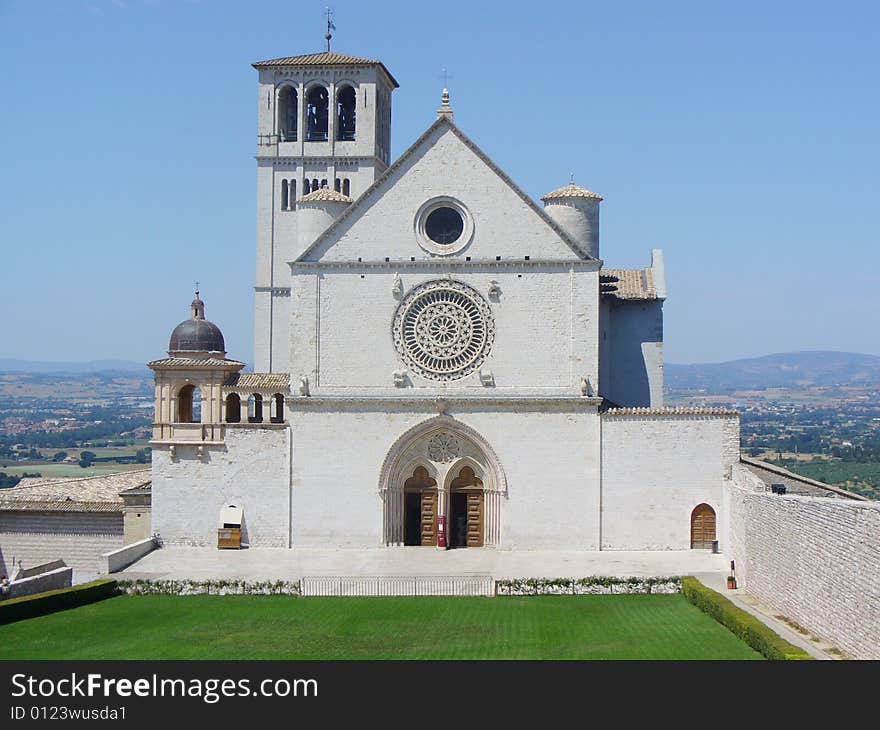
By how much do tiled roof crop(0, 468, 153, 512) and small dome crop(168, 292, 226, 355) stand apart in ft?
15.9

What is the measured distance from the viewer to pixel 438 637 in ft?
111

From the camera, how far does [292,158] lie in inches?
2339

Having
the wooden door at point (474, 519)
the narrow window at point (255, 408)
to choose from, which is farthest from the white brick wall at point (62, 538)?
the wooden door at point (474, 519)

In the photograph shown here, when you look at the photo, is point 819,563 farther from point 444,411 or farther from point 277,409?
point 277,409

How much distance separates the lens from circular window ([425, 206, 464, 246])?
48062mm

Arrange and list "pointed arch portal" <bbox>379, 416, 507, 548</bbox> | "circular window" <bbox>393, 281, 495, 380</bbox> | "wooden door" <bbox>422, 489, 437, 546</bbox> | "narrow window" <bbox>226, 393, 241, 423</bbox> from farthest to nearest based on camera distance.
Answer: "narrow window" <bbox>226, 393, 241, 423</bbox> < "wooden door" <bbox>422, 489, 437, 546</bbox> < "circular window" <bbox>393, 281, 495, 380</bbox> < "pointed arch portal" <bbox>379, 416, 507, 548</bbox>

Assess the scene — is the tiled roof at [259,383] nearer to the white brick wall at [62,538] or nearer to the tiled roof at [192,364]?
the tiled roof at [192,364]

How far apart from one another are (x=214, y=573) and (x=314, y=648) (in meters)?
11.5

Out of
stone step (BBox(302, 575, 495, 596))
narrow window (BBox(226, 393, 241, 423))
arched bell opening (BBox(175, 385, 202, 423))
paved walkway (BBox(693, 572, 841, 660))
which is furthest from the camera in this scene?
narrow window (BBox(226, 393, 241, 423))

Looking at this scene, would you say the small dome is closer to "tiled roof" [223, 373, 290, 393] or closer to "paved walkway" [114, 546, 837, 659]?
"tiled roof" [223, 373, 290, 393]

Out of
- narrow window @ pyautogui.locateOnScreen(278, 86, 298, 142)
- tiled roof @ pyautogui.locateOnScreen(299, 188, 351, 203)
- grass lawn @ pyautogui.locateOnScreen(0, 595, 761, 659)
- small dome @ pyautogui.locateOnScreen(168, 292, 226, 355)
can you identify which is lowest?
grass lawn @ pyautogui.locateOnScreen(0, 595, 761, 659)

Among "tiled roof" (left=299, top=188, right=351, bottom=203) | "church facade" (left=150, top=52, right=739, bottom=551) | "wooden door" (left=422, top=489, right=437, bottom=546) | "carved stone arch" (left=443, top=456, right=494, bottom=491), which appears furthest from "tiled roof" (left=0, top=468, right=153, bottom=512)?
"tiled roof" (left=299, top=188, right=351, bottom=203)

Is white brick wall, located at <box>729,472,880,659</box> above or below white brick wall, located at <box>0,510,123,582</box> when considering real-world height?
above

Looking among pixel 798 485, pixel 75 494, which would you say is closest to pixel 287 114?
pixel 75 494
